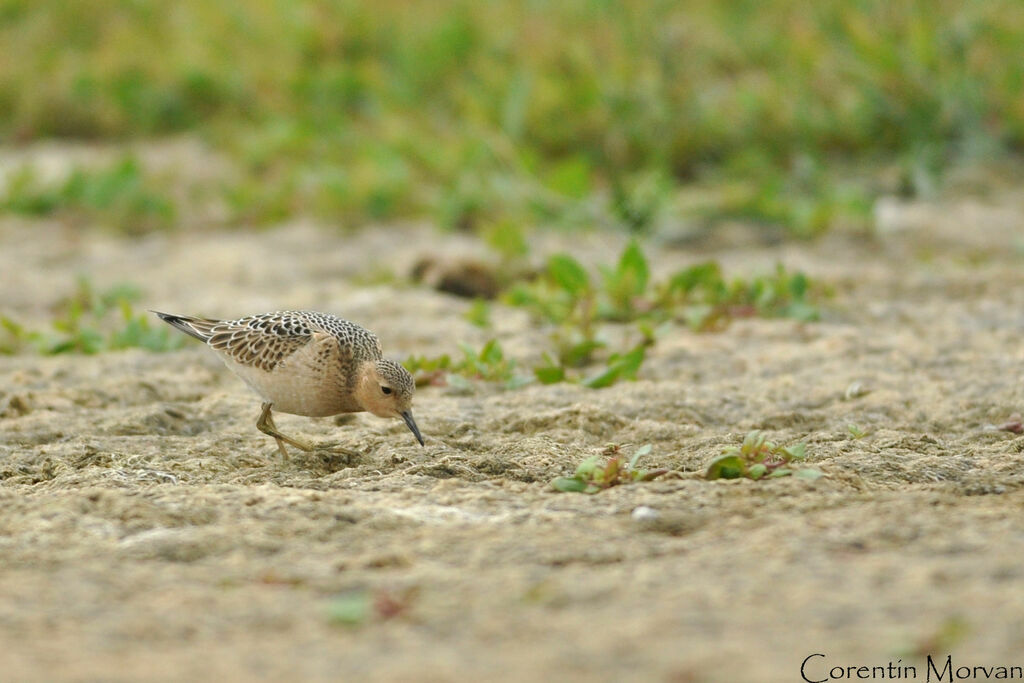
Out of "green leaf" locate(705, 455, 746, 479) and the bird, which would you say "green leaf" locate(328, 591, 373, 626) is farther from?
the bird

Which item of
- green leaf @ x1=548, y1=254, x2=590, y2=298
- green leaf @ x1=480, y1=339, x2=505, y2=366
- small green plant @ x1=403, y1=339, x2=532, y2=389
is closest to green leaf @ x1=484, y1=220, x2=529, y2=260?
green leaf @ x1=548, y1=254, x2=590, y2=298

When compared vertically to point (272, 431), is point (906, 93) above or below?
above

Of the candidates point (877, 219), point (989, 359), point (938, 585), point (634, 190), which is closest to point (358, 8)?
point (634, 190)

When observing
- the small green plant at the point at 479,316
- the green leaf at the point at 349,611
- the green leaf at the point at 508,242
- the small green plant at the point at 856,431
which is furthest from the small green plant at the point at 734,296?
the green leaf at the point at 349,611

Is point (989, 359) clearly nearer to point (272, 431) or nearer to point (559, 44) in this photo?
point (272, 431)

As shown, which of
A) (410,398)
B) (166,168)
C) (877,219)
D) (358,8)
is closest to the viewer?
(410,398)

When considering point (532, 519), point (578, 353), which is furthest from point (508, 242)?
point (532, 519)

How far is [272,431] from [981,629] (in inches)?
101

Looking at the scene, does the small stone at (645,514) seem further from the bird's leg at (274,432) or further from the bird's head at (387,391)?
the bird's leg at (274,432)

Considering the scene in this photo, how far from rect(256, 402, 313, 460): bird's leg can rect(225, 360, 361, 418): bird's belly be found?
0.06 meters

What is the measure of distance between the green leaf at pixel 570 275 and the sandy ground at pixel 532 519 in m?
0.29

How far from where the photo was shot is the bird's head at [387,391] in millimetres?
4309

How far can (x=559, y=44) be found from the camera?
393 inches

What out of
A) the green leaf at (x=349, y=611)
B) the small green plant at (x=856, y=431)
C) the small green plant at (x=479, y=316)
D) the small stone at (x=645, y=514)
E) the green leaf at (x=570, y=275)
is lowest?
the small green plant at (x=856, y=431)
